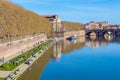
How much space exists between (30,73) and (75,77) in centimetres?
581

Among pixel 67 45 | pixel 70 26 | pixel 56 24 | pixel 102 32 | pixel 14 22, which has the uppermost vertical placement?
pixel 14 22

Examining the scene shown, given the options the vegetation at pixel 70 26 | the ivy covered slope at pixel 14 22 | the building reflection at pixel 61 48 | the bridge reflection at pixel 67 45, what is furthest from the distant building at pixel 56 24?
the ivy covered slope at pixel 14 22

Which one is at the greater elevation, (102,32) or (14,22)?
(14,22)

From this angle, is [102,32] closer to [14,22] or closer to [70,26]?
[70,26]

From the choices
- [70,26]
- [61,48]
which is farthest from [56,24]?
[61,48]

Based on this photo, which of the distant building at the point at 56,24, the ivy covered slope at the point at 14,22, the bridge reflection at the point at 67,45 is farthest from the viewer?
the distant building at the point at 56,24

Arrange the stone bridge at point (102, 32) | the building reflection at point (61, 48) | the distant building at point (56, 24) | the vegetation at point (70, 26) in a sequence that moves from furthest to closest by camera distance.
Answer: the vegetation at point (70, 26), the stone bridge at point (102, 32), the distant building at point (56, 24), the building reflection at point (61, 48)

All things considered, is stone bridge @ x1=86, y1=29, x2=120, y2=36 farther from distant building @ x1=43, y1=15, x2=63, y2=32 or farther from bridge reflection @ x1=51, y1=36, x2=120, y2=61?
bridge reflection @ x1=51, y1=36, x2=120, y2=61

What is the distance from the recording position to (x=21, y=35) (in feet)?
208

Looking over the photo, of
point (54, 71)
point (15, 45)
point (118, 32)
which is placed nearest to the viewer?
point (54, 71)

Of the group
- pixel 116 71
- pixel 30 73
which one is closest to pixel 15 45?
pixel 30 73

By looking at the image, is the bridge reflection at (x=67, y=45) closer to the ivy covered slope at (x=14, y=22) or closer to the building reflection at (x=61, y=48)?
the building reflection at (x=61, y=48)

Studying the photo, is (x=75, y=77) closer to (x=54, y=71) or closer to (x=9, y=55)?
(x=54, y=71)

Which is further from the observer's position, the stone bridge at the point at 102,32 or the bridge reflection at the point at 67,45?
the stone bridge at the point at 102,32
